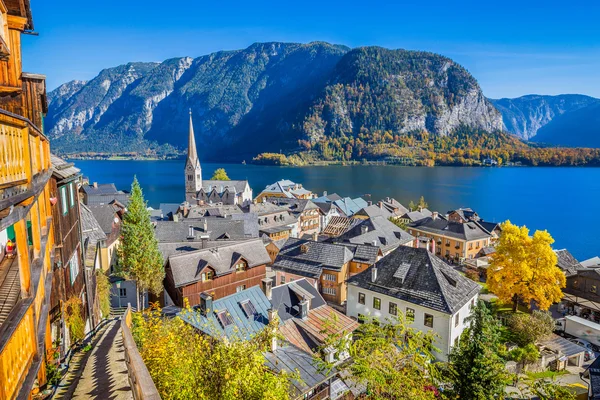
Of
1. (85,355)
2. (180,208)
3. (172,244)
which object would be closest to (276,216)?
(180,208)

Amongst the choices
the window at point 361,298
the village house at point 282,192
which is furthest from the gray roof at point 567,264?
the village house at point 282,192

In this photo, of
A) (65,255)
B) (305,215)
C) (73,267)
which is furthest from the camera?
(305,215)

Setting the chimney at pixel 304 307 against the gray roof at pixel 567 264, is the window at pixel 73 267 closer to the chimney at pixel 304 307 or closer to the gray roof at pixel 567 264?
the chimney at pixel 304 307

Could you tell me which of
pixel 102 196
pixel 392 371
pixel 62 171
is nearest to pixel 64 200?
pixel 62 171

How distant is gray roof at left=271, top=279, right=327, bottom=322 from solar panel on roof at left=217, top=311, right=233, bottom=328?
13.4ft

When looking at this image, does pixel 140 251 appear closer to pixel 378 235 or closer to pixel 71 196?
pixel 71 196

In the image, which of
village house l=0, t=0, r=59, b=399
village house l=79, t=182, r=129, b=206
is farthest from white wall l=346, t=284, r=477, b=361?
village house l=79, t=182, r=129, b=206

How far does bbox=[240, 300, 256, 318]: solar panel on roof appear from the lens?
985 inches

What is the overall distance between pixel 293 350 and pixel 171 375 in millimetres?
13216

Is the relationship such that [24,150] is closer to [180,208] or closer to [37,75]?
[37,75]

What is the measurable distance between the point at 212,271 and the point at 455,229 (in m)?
47.1

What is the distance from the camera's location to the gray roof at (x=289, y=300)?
89.8 ft

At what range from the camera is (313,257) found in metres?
41.8

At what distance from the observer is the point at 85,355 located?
13.2 meters
